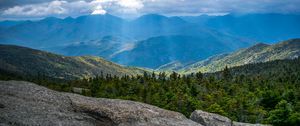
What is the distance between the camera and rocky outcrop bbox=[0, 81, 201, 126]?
39.3 m

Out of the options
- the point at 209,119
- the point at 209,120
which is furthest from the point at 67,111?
the point at 209,119

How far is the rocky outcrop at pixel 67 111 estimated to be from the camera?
129 feet

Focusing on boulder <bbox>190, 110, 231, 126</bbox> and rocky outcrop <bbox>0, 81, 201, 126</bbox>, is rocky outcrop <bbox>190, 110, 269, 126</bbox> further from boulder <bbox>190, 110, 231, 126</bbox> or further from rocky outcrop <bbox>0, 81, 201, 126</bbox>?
rocky outcrop <bbox>0, 81, 201, 126</bbox>

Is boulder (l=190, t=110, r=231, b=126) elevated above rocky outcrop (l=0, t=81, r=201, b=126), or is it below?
below

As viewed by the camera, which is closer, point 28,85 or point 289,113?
point 28,85

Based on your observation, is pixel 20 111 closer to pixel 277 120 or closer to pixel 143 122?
pixel 143 122

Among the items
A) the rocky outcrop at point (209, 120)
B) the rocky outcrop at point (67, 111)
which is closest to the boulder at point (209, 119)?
the rocky outcrop at point (209, 120)

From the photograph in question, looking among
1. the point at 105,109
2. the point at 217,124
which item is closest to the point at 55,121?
the point at 105,109

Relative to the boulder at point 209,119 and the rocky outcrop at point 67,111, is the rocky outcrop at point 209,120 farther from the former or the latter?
the rocky outcrop at point 67,111

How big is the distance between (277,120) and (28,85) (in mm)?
92613

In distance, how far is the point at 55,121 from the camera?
39531 mm

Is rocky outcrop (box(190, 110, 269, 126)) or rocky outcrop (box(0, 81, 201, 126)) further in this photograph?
rocky outcrop (box(190, 110, 269, 126))

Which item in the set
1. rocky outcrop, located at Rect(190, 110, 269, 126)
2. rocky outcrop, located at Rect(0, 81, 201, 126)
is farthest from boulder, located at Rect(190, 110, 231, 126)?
rocky outcrop, located at Rect(0, 81, 201, 126)

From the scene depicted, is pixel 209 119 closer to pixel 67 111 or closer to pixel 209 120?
pixel 209 120
